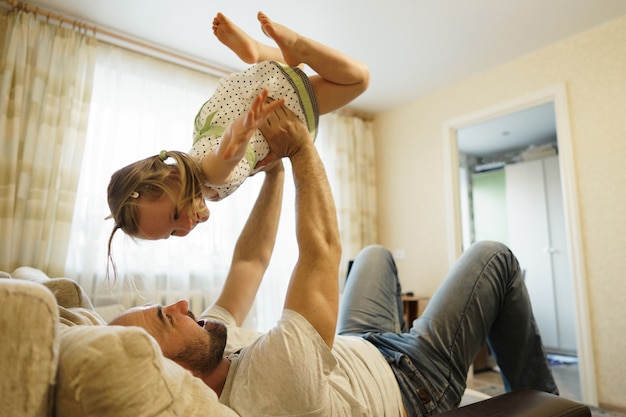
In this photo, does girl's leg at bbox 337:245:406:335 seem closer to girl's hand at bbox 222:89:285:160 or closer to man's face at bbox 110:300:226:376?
man's face at bbox 110:300:226:376

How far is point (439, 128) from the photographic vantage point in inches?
A: 151

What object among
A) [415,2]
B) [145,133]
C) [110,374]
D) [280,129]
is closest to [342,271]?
[145,133]

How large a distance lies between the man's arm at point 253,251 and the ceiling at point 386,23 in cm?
160

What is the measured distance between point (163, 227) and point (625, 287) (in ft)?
9.46

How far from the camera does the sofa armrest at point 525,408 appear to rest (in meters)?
0.86

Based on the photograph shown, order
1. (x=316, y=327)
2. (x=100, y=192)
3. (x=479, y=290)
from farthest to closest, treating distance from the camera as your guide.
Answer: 1. (x=100, y=192)
2. (x=479, y=290)
3. (x=316, y=327)

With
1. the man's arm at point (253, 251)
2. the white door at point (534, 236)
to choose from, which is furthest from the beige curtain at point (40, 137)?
the white door at point (534, 236)

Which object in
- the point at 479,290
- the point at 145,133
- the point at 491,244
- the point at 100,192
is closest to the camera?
the point at 479,290

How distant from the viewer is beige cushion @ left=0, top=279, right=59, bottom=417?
0.52 meters

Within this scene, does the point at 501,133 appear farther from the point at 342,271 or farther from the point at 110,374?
the point at 110,374

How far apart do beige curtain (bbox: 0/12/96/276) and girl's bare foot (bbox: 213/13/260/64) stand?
177 cm

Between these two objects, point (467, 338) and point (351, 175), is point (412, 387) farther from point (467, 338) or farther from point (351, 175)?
point (351, 175)

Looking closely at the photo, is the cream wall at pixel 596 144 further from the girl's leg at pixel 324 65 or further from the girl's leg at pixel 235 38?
the girl's leg at pixel 235 38

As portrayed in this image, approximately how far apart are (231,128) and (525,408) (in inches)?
38.1
